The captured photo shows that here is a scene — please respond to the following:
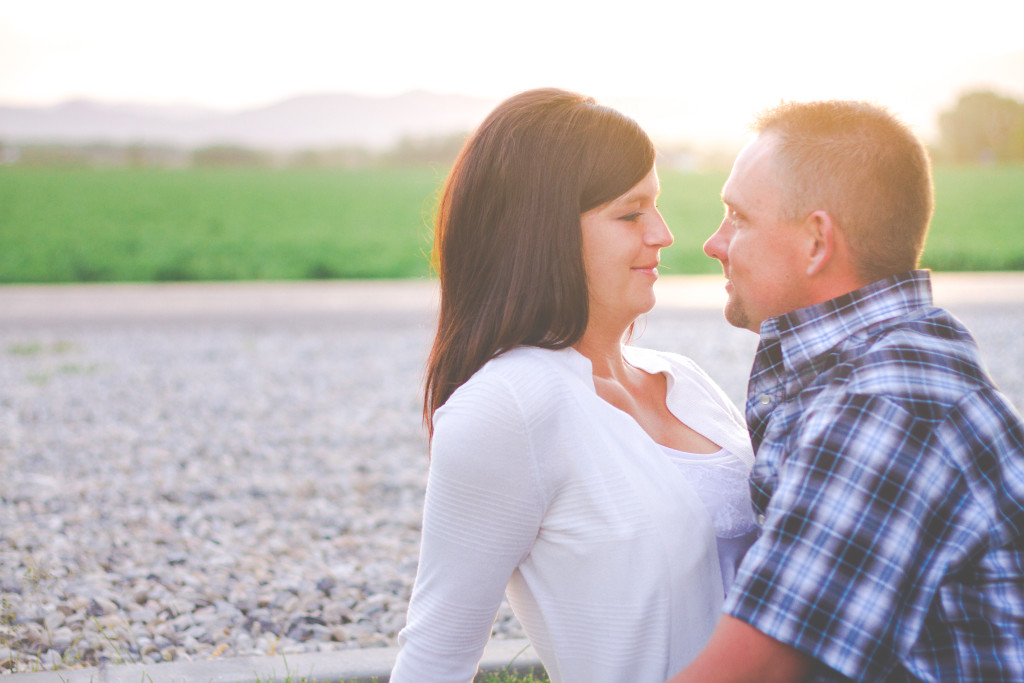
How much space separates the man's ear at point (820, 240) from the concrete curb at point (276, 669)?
70.9 inches

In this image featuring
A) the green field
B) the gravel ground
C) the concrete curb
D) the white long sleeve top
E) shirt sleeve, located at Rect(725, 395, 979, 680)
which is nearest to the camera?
shirt sleeve, located at Rect(725, 395, 979, 680)

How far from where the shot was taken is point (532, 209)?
177 centimetres

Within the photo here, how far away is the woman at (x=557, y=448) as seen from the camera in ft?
5.35

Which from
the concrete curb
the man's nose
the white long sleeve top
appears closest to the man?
the white long sleeve top

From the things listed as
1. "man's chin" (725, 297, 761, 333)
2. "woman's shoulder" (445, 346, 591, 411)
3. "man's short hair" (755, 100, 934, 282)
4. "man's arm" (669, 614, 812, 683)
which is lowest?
"man's arm" (669, 614, 812, 683)

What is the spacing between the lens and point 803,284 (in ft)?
5.40

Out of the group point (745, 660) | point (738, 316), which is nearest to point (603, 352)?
point (738, 316)

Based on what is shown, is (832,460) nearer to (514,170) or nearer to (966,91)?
(514,170)

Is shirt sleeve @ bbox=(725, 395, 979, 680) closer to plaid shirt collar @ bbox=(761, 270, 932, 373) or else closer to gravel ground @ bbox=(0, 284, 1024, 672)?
plaid shirt collar @ bbox=(761, 270, 932, 373)

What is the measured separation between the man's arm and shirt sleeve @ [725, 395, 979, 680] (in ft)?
0.09

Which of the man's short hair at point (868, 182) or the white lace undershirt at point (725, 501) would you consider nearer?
the man's short hair at point (868, 182)

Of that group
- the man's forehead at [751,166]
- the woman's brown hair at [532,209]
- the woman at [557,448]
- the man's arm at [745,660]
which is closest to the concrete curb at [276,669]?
the woman at [557,448]

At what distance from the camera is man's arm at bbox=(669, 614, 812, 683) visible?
1.33 meters

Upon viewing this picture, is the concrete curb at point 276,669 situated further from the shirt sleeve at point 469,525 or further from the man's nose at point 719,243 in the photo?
the man's nose at point 719,243
